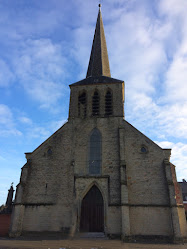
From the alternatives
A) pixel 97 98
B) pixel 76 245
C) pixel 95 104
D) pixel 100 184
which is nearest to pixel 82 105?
pixel 95 104

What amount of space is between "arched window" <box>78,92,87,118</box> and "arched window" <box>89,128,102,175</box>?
7.27 ft

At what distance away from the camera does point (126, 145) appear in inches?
650

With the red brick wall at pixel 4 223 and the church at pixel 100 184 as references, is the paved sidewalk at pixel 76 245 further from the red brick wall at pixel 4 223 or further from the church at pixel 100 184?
the red brick wall at pixel 4 223

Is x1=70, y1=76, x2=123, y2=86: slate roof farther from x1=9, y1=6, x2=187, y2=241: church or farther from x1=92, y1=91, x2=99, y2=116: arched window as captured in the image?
x1=9, y1=6, x2=187, y2=241: church

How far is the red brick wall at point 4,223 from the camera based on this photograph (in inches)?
595

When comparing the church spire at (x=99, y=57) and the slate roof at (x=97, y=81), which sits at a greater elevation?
the church spire at (x=99, y=57)

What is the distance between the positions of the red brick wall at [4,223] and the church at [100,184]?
4.25 feet

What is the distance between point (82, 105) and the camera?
19297 mm

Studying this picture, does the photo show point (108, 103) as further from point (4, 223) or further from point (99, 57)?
point (4, 223)

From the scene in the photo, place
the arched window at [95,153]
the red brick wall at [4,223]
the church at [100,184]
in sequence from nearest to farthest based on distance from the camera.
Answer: the church at [100,184], the red brick wall at [4,223], the arched window at [95,153]

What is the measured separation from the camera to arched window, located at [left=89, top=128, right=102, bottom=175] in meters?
16.1

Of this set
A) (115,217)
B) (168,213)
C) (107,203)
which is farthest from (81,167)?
(168,213)

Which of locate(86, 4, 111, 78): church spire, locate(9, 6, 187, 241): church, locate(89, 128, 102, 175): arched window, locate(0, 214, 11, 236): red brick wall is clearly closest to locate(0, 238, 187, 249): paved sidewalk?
locate(9, 6, 187, 241): church

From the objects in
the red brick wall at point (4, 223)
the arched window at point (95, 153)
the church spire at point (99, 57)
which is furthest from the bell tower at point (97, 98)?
the red brick wall at point (4, 223)
